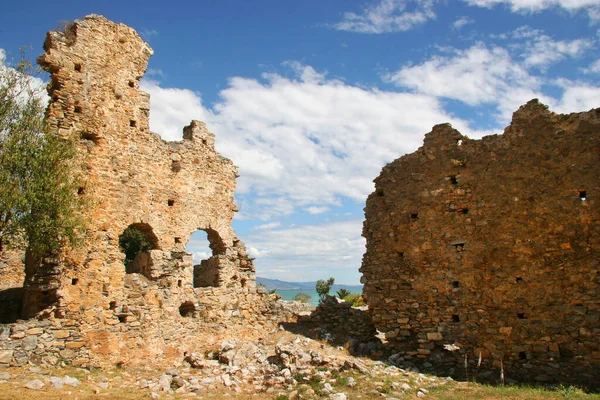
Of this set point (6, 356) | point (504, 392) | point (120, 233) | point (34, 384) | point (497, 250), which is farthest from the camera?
point (120, 233)

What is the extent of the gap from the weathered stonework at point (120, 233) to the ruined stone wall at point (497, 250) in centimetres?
482

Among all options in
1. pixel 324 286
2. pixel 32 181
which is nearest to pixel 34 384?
pixel 32 181

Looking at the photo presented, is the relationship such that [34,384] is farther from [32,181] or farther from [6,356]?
[32,181]

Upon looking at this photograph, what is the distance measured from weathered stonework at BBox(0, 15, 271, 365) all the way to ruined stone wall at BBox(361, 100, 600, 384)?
15.8 feet

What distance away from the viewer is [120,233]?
13.2 m

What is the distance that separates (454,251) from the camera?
44.1 ft

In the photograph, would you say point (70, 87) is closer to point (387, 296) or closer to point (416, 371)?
point (387, 296)

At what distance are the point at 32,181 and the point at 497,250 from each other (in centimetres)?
1180

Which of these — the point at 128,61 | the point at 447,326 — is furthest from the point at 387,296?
the point at 128,61

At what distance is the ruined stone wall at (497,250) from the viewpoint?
11766 millimetres

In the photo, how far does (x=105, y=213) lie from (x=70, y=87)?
3.51 m

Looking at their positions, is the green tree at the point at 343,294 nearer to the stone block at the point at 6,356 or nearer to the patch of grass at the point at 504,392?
the patch of grass at the point at 504,392

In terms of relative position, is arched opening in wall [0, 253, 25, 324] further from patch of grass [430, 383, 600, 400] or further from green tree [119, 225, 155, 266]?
patch of grass [430, 383, 600, 400]

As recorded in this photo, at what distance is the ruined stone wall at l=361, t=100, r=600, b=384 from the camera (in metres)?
11.8
